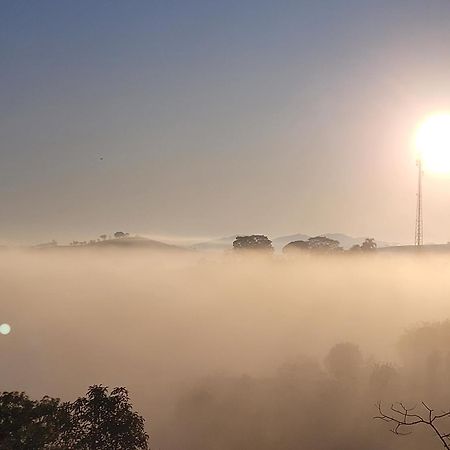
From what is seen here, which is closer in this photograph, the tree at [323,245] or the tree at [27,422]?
the tree at [27,422]

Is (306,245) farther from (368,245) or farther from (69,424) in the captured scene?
(69,424)

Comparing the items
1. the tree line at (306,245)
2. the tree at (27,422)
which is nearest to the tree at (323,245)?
the tree line at (306,245)

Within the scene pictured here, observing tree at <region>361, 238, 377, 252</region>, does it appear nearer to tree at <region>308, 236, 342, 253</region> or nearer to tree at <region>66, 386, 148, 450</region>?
tree at <region>308, 236, 342, 253</region>

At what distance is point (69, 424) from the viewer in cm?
3183

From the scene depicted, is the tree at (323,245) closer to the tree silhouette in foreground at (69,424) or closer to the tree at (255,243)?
the tree at (255,243)

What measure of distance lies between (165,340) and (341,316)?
45453mm

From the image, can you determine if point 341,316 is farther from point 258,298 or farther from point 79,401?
point 79,401

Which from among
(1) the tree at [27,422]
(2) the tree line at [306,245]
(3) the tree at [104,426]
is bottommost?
(3) the tree at [104,426]

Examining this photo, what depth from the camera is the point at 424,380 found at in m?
74.2

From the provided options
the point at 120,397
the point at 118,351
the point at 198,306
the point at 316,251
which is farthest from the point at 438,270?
the point at 120,397

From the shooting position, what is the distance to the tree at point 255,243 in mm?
140425

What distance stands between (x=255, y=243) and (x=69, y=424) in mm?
113022

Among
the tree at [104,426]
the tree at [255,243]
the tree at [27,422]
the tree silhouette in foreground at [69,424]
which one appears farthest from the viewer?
the tree at [255,243]

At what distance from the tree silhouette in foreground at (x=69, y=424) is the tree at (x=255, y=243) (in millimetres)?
107986
